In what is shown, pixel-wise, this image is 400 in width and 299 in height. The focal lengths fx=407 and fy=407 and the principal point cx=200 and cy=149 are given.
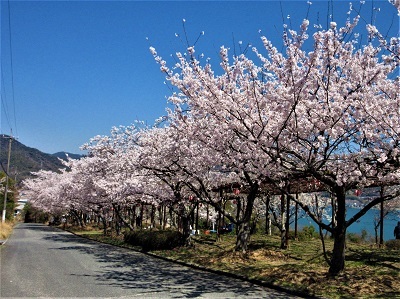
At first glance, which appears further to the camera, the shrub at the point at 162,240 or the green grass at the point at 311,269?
the shrub at the point at 162,240

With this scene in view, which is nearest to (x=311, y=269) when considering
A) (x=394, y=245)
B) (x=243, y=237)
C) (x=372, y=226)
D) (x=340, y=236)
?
(x=340, y=236)

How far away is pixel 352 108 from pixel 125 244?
2118cm

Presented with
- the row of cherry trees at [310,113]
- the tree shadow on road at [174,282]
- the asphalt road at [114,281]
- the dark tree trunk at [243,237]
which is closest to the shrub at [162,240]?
the asphalt road at [114,281]

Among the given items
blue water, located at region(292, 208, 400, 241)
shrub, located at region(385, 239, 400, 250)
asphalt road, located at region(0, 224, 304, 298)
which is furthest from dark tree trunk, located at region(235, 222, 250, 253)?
blue water, located at region(292, 208, 400, 241)

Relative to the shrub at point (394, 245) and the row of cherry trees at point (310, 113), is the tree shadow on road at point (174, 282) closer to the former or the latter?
the row of cherry trees at point (310, 113)

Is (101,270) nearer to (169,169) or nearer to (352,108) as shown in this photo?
(169,169)

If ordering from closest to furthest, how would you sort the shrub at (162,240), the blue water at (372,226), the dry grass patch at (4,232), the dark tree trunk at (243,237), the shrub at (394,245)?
the dark tree trunk at (243,237), the shrub at (394,245), the shrub at (162,240), the dry grass patch at (4,232), the blue water at (372,226)

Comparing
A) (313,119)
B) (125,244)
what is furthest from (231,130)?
(125,244)

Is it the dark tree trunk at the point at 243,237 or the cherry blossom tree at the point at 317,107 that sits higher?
the cherry blossom tree at the point at 317,107

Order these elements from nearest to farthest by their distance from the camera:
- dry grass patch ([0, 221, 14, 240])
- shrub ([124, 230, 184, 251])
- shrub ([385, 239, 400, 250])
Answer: shrub ([385, 239, 400, 250]) → shrub ([124, 230, 184, 251]) → dry grass patch ([0, 221, 14, 240])

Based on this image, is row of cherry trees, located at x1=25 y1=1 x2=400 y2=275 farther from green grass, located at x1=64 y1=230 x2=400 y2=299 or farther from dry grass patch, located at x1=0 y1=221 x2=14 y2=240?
dry grass patch, located at x1=0 y1=221 x2=14 y2=240

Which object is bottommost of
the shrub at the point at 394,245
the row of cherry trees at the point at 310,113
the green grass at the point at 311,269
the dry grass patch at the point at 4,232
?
the dry grass patch at the point at 4,232

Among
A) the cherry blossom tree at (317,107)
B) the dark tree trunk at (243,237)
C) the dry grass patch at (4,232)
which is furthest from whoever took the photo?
the dry grass patch at (4,232)

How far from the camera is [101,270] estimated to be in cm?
1491
